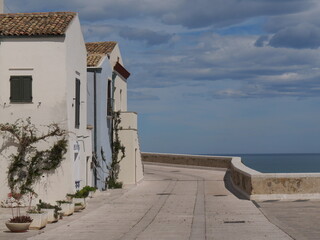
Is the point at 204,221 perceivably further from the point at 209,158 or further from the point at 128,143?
the point at 209,158

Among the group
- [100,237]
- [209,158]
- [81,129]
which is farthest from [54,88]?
[209,158]

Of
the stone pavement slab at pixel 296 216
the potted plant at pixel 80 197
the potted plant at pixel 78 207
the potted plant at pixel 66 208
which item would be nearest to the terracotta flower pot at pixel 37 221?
the potted plant at pixel 66 208

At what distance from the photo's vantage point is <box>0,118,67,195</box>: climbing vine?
25.2 meters

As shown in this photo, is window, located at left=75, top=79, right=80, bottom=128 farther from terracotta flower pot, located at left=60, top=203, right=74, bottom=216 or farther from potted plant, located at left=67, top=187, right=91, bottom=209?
terracotta flower pot, located at left=60, top=203, right=74, bottom=216

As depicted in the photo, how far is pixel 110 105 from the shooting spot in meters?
35.6

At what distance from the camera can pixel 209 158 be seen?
163ft

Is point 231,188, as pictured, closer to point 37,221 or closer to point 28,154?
point 28,154

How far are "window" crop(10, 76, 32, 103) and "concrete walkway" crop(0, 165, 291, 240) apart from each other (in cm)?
532

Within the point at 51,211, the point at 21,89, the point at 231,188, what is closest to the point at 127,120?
the point at 231,188

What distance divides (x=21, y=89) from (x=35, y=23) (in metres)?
3.14

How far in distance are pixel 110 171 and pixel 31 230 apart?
1669 centimetres

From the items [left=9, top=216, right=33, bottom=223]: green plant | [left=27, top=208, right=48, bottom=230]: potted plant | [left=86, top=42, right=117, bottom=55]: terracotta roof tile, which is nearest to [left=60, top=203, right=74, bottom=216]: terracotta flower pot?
[left=27, top=208, right=48, bottom=230]: potted plant

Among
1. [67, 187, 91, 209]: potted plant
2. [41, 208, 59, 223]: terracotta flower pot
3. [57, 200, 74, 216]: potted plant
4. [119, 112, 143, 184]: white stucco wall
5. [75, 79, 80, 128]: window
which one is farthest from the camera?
[119, 112, 143, 184]: white stucco wall

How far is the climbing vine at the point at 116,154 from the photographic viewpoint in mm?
35250
